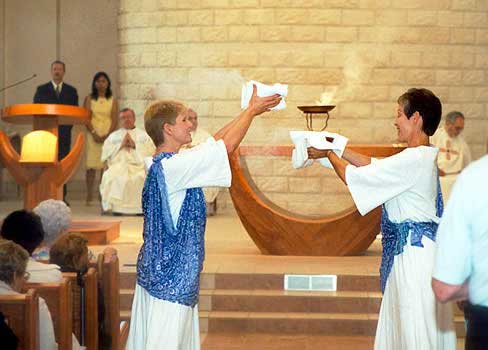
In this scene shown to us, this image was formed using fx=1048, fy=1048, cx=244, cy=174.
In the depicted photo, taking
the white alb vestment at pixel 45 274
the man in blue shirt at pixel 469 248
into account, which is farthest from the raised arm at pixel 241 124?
the man in blue shirt at pixel 469 248

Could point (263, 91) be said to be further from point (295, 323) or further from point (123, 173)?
point (123, 173)

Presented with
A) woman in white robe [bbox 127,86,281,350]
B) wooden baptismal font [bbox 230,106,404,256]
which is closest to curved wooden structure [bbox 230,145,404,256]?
wooden baptismal font [bbox 230,106,404,256]

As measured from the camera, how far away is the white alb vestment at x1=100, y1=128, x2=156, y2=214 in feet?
37.7

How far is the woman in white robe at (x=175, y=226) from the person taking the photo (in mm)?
4074

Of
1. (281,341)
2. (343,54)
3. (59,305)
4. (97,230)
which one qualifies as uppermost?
(343,54)

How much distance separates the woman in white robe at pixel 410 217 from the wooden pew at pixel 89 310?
47.7 inches

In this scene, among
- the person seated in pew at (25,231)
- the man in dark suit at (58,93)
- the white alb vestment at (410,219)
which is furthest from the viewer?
the man in dark suit at (58,93)

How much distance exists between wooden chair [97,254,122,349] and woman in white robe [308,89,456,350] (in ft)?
4.11

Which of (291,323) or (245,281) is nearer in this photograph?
(291,323)

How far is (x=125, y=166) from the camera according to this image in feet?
38.5

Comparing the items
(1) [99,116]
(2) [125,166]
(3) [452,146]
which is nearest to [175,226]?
(2) [125,166]

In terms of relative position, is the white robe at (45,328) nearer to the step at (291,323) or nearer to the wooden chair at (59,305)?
the wooden chair at (59,305)

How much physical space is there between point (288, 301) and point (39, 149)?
8.06 feet

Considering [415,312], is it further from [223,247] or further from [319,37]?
[319,37]
